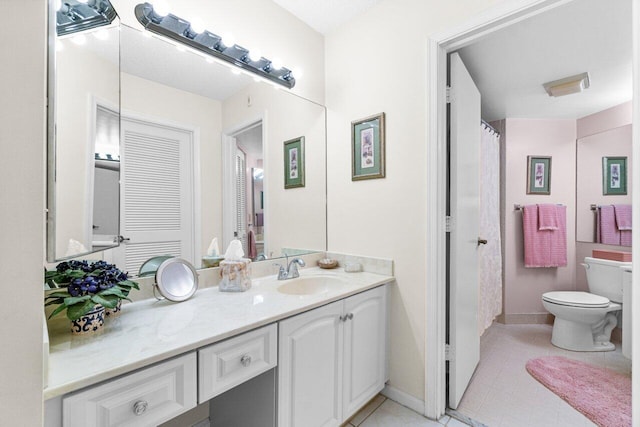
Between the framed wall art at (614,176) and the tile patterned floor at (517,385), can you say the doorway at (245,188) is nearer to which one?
the tile patterned floor at (517,385)

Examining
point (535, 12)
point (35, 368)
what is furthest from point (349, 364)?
point (535, 12)

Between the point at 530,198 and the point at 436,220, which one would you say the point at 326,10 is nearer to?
the point at 436,220

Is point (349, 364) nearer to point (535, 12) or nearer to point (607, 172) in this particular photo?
point (535, 12)

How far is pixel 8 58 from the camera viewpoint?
0.50m

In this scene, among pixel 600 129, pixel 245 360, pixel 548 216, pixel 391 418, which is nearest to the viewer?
pixel 245 360

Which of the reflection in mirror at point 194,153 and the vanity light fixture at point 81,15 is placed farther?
the reflection in mirror at point 194,153

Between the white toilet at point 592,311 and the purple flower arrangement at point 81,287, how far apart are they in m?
3.22

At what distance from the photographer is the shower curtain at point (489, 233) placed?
2457 mm

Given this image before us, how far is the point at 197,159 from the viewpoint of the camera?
1.55m

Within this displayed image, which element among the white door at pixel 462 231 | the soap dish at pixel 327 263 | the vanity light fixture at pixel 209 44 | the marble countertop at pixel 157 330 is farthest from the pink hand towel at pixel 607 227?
the vanity light fixture at pixel 209 44

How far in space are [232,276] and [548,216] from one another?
3.27 m

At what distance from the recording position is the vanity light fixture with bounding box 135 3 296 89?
1340 mm

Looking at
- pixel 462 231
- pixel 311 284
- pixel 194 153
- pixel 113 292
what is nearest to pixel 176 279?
pixel 113 292

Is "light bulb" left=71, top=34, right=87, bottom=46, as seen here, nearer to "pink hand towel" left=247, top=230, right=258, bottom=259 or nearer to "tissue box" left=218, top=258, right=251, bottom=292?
"tissue box" left=218, top=258, right=251, bottom=292
